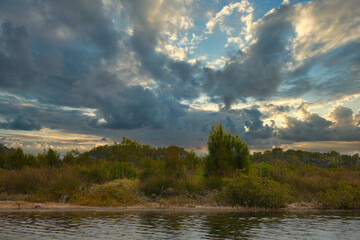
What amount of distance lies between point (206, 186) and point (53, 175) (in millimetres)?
11990

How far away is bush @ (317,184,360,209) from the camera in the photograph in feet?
67.5

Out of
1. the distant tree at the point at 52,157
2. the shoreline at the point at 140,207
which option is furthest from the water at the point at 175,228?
the distant tree at the point at 52,157

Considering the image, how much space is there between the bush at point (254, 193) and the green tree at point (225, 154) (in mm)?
4377

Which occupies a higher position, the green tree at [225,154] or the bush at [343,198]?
the green tree at [225,154]

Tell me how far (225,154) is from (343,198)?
9305 millimetres

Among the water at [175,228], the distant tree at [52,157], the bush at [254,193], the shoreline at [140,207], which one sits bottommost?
the shoreline at [140,207]

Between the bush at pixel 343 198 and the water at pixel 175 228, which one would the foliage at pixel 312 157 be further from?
the water at pixel 175 228

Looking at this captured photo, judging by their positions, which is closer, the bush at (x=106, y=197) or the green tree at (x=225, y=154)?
the bush at (x=106, y=197)

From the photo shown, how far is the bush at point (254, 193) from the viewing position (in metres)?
20.0

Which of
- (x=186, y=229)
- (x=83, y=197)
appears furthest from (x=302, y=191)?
(x=83, y=197)

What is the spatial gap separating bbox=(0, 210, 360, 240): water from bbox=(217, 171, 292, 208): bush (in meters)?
4.09

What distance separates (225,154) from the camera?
26.4 m

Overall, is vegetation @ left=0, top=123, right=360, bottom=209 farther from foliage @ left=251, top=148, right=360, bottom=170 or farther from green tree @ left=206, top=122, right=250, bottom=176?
foliage @ left=251, top=148, right=360, bottom=170

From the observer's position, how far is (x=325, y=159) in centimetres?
11219
